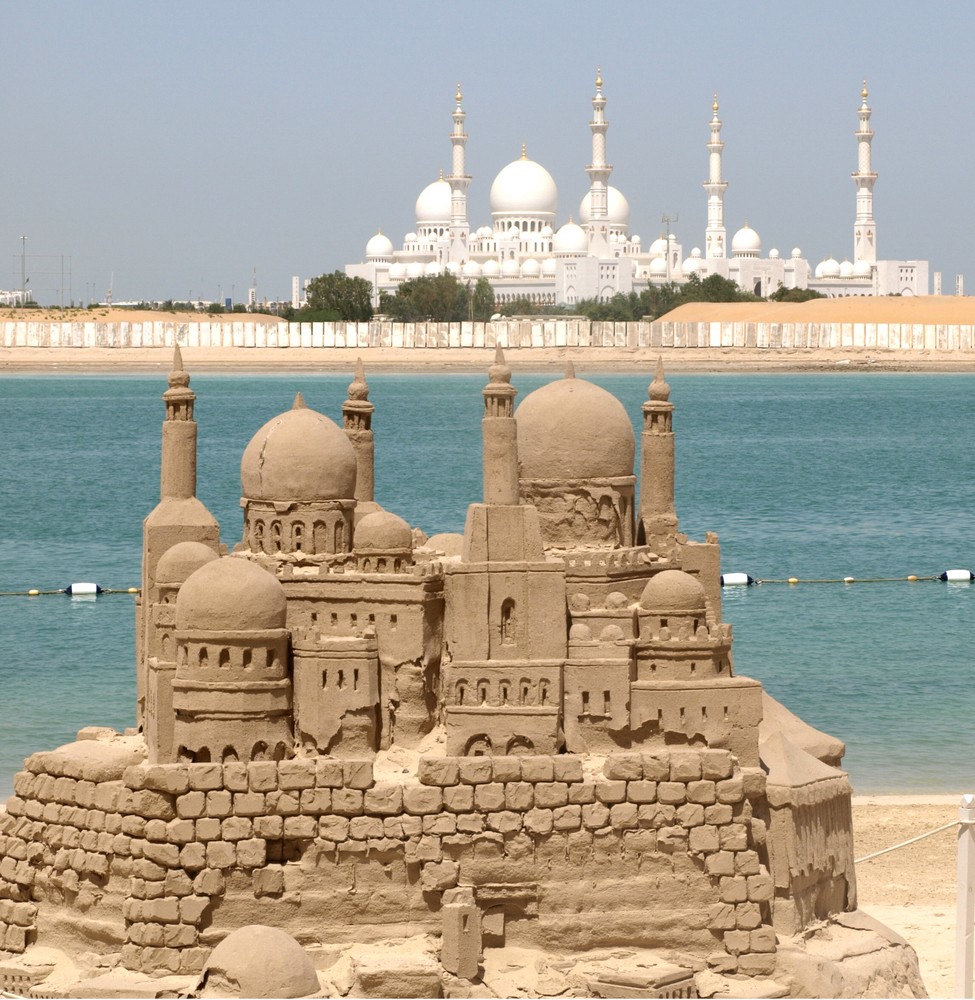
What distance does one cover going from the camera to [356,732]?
75.5ft

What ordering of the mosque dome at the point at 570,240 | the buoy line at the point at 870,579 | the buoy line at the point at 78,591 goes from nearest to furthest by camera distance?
the buoy line at the point at 78,591, the buoy line at the point at 870,579, the mosque dome at the point at 570,240

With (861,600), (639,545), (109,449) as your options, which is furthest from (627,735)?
(109,449)

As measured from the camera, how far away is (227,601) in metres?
22.2

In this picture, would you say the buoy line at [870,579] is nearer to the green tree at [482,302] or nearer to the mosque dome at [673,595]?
the mosque dome at [673,595]

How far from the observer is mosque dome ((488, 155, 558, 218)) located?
194000mm

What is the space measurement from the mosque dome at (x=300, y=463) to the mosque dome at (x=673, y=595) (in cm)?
363

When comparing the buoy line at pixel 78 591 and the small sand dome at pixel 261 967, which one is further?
the buoy line at pixel 78 591

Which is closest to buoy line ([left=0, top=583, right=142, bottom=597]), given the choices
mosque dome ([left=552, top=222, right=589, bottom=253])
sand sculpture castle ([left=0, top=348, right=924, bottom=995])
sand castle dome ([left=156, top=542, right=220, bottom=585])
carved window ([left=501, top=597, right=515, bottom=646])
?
sand castle dome ([left=156, top=542, right=220, bottom=585])

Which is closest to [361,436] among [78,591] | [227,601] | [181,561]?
[181,561]

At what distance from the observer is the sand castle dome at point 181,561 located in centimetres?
2438

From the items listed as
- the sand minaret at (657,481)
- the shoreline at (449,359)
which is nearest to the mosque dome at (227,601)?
the sand minaret at (657,481)

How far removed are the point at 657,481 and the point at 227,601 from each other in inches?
291

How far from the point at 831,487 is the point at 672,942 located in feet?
Answer: 227

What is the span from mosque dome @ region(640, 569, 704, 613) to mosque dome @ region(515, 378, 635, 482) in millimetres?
2524
